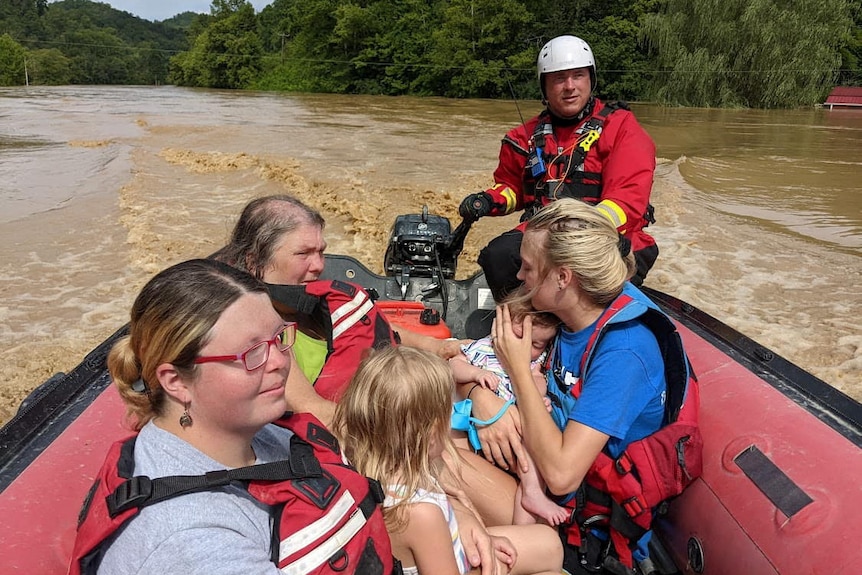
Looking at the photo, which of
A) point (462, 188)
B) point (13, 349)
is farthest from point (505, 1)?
point (13, 349)

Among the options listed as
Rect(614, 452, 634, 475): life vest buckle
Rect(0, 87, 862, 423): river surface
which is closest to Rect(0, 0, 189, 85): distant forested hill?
Rect(0, 87, 862, 423): river surface

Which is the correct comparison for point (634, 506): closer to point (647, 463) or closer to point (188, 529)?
point (647, 463)

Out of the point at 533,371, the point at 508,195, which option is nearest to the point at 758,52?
the point at 508,195

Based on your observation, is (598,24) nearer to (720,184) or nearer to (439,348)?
(720,184)

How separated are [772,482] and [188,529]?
1.23 meters

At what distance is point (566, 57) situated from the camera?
2.66m

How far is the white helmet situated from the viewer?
2.66 m

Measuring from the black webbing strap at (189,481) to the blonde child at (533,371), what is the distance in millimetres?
654

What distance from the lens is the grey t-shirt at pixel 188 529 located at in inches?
35.1

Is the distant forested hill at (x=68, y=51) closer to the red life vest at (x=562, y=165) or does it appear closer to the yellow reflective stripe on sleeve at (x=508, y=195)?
the yellow reflective stripe on sleeve at (x=508, y=195)

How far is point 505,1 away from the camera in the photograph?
30.0 metres

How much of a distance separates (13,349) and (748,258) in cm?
615

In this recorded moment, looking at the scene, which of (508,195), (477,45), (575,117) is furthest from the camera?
(477,45)

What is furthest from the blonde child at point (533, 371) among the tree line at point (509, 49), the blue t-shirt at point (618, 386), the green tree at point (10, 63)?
the green tree at point (10, 63)
